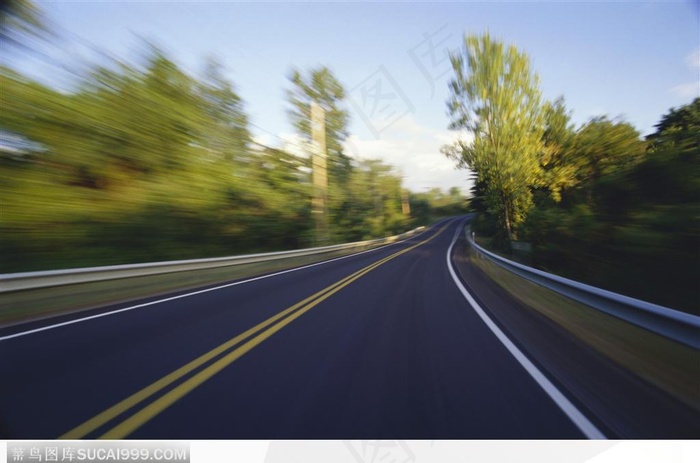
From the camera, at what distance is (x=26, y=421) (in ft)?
8.16

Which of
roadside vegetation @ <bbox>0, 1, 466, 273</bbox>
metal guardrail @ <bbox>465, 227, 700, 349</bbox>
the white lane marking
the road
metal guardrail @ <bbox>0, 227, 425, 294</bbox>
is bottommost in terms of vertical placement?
the white lane marking

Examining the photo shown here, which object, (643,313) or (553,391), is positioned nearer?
(553,391)

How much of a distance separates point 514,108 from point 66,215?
25476 mm

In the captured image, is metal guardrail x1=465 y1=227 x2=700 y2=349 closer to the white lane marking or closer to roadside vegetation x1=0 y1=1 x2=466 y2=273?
the white lane marking

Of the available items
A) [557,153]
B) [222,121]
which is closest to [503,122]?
[557,153]

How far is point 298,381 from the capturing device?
10.3 ft

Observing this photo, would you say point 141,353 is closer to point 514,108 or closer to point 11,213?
point 11,213

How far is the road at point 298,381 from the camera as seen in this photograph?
95.4 inches

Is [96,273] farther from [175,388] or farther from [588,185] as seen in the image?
[588,185]

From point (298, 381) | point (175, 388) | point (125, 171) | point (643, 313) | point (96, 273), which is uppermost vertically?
point (125, 171)

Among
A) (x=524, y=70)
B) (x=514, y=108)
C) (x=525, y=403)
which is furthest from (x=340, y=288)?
(x=524, y=70)

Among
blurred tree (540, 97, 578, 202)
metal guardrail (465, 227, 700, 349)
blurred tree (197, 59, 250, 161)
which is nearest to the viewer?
metal guardrail (465, 227, 700, 349)

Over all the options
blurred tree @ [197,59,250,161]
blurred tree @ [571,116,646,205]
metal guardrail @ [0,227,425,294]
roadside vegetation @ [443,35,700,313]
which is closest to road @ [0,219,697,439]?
metal guardrail @ [0,227,425,294]

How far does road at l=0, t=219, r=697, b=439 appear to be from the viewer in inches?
95.4
